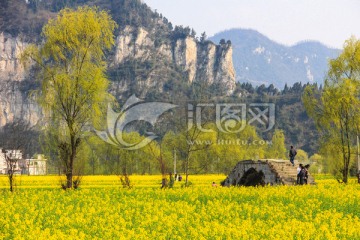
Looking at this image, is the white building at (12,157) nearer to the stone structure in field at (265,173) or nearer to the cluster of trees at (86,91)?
the cluster of trees at (86,91)

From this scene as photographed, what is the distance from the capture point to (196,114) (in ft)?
231

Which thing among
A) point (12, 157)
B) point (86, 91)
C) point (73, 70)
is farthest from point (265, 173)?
point (12, 157)

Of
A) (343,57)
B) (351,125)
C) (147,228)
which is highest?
(343,57)

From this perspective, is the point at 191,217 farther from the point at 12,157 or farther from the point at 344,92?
the point at 12,157

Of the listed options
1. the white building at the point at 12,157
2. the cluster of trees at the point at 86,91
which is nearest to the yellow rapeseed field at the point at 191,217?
the cluster of trees at the point at 86,91

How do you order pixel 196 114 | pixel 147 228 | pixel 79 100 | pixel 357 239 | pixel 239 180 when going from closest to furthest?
pixel 357 239, pixel 147 228, pixel 79 100, pixel 239 180, pixel 196 114

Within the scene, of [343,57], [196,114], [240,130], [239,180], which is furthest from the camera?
[240,130]

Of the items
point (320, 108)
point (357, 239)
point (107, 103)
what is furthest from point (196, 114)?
point (357, 239)

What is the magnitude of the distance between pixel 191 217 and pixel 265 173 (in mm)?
23038

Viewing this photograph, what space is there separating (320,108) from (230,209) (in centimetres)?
3215

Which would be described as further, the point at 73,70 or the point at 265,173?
the point at 265,173

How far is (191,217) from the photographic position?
17234 mm

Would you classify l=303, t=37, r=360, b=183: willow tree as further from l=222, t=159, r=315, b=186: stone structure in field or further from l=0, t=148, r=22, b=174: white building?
l=0, t=148, r=22, b=174: white building

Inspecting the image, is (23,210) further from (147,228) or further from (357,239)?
(357,239)
